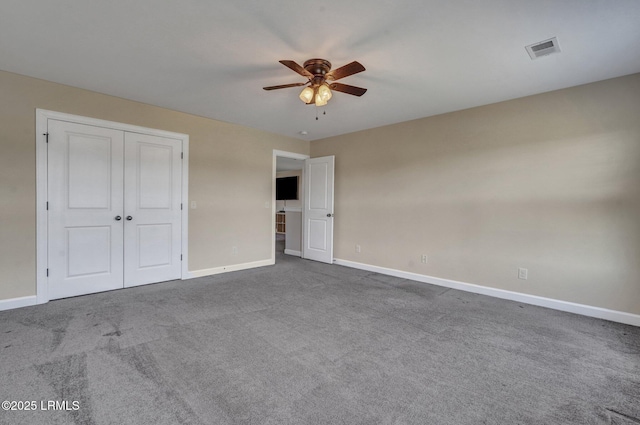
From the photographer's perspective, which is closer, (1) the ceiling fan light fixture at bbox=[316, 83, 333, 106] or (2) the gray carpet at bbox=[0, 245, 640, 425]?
(2) the gray carpet at bbox=[0, 245, 640, 425]

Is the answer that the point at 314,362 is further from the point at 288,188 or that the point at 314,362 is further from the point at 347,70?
the point at 288,188

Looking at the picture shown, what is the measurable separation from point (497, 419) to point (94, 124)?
4852 millimetres

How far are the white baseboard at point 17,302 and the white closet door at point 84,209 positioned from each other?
164 mm

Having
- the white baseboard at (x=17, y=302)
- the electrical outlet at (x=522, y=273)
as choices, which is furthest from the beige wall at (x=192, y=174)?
the electrical outlet at (x=522, y=273)

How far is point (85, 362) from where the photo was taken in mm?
2043

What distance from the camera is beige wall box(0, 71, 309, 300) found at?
10.0 feet

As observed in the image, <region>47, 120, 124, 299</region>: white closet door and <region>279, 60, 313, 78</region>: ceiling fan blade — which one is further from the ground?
<region>279, 60, 313, 78</region>: ceiling fan blade

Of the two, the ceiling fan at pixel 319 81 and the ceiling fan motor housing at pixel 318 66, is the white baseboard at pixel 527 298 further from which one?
the ceiling fan motor housing at pixel 318 66

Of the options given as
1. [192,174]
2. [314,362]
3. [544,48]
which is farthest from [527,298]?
[192,174]

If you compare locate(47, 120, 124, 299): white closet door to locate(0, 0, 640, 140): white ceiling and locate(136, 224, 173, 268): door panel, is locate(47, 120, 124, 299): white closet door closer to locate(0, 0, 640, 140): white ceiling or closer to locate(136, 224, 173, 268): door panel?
locate(136, 224, 173, 268): door panel

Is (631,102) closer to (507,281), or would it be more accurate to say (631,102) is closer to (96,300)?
(507,281)

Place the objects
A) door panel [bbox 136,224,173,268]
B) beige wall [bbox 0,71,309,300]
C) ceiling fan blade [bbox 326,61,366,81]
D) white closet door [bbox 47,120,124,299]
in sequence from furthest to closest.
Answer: door panel [bbox 136,224,173,268] → white closet door [bbox 47,120,124,299] → beige wall [bbox 0,71,309,300] → ceiling fan blade [bbox 326,61,366,81]

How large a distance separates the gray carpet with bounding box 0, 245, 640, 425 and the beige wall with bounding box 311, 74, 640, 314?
0.56m

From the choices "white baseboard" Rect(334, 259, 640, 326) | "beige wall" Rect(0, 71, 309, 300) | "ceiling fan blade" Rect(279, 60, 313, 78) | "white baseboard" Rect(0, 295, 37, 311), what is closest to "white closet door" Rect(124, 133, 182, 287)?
"beige wall" Rect(0, 71, 309, 300)
